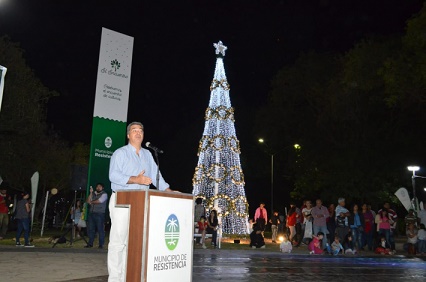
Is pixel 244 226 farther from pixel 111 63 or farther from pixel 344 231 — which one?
pixel 111 63

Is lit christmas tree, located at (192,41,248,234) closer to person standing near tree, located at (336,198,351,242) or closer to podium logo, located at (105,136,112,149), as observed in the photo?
person standing near tree, located at (336,198,351,242)

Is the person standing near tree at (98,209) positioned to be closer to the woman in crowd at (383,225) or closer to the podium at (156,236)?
the podium at (156,236)

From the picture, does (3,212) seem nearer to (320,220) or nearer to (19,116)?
(19,116)

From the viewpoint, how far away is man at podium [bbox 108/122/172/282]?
4391 millimetres

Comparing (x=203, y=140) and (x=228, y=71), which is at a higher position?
(x=228, y=71)

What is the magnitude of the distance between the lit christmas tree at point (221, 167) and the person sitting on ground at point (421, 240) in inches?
320

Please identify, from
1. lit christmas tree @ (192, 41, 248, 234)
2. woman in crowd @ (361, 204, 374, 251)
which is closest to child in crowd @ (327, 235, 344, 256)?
woman in crowd @ (361, 204, 374, 251)

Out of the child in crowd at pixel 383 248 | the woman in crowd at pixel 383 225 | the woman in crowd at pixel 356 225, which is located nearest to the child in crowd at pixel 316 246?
the woman in crowd at pixel 356 225

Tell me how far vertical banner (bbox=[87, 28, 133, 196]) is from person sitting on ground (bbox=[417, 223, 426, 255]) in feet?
37.4

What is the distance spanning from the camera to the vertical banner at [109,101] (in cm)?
1552

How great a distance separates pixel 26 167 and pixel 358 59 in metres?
21.8

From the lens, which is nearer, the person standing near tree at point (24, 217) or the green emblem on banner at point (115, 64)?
the person standing near tree at point (24, 217)

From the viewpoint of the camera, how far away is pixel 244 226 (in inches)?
866

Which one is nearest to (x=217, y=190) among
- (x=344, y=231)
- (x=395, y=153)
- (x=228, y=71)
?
(x=344, y=231)
